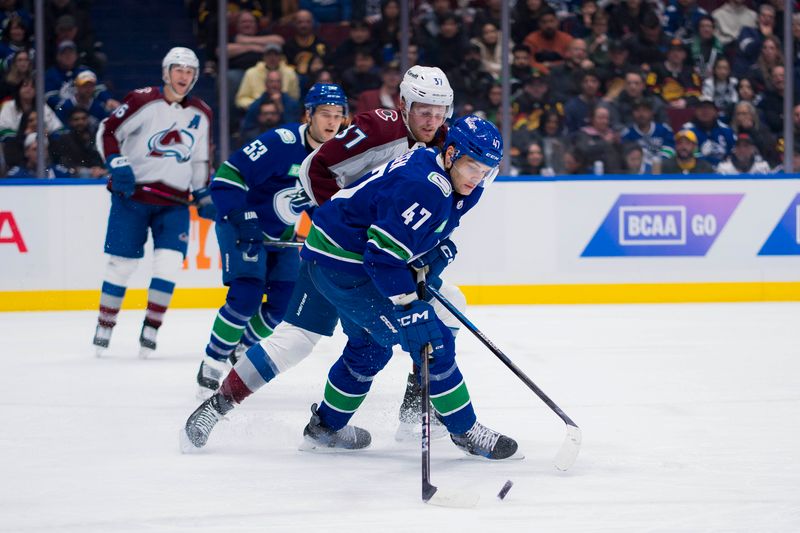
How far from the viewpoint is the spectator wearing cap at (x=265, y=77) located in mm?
7531

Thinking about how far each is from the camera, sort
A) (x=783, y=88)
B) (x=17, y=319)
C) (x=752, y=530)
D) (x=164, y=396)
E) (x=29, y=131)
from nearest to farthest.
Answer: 1. (x=752, y=530)
2. (x=164, y=396)
3. (x=17, y=319)
4. (x=29, y=131)
5. (x=783, y=88)

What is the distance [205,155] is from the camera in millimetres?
5504

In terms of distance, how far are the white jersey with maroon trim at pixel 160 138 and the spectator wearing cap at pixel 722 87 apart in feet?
12.7

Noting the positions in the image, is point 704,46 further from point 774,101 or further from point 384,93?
point 384,93

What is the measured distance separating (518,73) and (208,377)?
407 cm

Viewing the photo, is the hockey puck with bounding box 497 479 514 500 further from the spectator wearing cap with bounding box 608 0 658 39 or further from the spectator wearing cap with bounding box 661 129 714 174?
the spectator wearing cap with bounding box 608 0 658 39

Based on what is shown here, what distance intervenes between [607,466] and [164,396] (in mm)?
1835

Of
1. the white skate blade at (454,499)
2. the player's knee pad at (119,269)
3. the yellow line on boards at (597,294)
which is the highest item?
the white skate blade at (454,499)

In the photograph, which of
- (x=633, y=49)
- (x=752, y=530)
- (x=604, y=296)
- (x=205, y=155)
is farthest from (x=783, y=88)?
(x=752, y=530)

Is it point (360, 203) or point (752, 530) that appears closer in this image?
point (752, 530)

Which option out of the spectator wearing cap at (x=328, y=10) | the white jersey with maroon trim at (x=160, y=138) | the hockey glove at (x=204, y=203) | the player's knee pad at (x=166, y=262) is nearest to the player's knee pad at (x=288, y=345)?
the hockey glove at (x=204, y=203)

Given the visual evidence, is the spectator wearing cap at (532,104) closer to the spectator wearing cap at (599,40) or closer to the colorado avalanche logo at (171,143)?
the spectator wearing cap at (599,40)

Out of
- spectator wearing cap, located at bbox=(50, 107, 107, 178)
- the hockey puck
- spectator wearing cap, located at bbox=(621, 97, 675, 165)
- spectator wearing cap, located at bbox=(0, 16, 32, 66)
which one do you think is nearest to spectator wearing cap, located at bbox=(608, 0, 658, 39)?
spectator wearing cap, located at bbox=(621, 97, 675, 165)

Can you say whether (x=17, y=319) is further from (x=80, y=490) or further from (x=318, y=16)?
(x=80, y=490)
